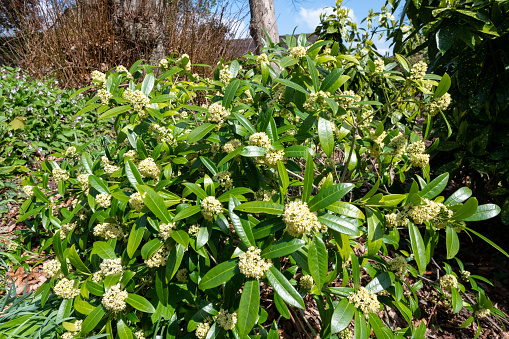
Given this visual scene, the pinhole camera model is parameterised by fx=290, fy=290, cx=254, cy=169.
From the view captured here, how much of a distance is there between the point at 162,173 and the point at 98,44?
565 centimetres

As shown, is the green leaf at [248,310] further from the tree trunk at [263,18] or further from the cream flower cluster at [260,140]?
the tree trunk at [263,18]

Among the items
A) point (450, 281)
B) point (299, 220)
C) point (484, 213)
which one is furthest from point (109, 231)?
point (450, 281)

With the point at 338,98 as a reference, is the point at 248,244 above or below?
below

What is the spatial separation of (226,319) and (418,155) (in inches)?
57.1

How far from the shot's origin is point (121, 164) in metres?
2.01

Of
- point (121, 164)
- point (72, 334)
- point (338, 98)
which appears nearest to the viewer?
point (72, 334)

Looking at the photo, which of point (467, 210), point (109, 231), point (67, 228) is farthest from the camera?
point (67, 228)

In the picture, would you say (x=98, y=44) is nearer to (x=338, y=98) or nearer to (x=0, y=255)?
(x=0, y=255)

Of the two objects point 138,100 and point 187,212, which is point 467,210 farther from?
point 138,100

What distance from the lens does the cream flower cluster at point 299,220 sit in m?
1.16

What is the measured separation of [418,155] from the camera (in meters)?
1.77

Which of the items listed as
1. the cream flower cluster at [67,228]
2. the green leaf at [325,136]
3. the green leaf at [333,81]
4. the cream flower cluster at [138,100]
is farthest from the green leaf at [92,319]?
the green leaf at [333,81]

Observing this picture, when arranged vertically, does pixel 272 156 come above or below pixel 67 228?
above

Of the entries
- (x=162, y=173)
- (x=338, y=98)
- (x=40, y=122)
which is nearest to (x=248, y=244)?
(x=162, y=173)
